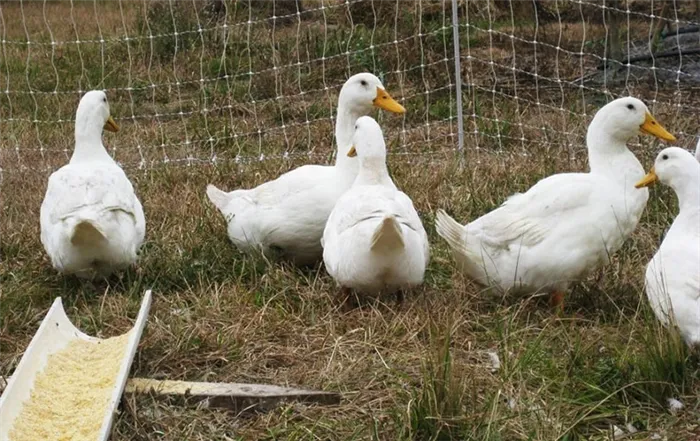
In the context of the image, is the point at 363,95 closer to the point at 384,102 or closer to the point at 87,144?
the point at 384,102

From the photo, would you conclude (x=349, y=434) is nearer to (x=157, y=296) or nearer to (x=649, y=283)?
(x=649, y=283)

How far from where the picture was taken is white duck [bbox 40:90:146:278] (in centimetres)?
466

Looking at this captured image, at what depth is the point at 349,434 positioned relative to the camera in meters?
3.39

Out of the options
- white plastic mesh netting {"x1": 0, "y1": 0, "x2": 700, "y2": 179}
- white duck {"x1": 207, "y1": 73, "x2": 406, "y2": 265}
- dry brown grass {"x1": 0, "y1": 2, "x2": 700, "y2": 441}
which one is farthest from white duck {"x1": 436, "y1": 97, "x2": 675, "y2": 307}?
white plastic mesh netting {"x1": 0, "y1": 0, "x2": 700, "y2": 179}

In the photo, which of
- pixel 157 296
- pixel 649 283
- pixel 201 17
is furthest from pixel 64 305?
pixel 201 17

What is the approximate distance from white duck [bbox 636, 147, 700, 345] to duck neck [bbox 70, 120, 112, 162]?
2.74 m

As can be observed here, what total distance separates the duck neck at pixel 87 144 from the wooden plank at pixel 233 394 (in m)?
1.92

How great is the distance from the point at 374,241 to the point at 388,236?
0.21ft

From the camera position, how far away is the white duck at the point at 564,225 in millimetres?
4383

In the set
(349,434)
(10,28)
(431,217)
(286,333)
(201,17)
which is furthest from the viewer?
(10,28)

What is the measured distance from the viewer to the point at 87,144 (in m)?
5.37

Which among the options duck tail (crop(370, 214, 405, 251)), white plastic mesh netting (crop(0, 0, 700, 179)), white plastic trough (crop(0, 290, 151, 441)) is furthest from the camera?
white plastic mesh netting (crop(0, 0, 700, 179))

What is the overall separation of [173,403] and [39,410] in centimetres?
45

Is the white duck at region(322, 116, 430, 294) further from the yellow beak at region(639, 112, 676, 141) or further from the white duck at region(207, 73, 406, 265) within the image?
the yellow beak at region(639, 112, 676, 141)
